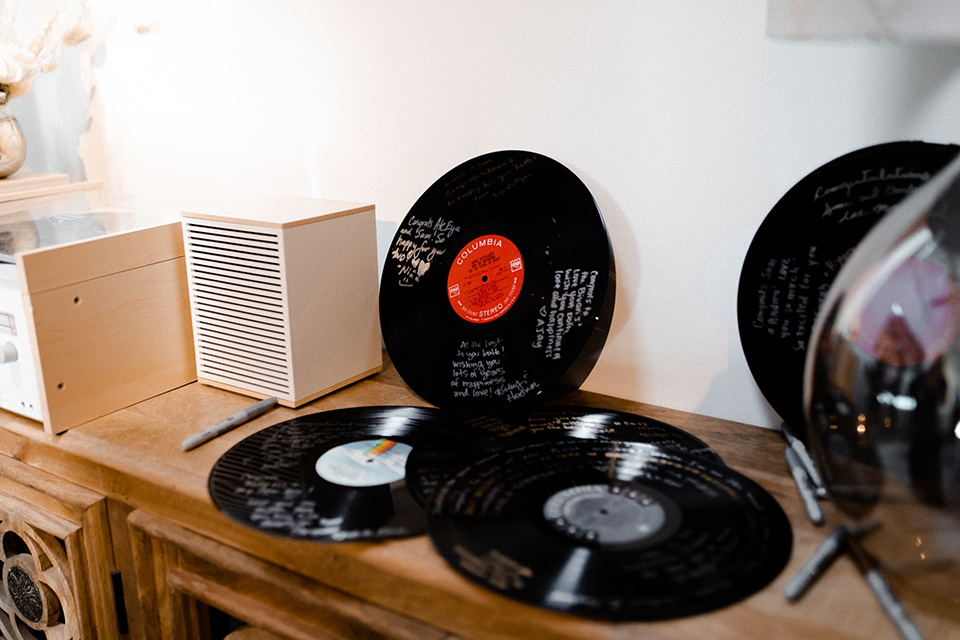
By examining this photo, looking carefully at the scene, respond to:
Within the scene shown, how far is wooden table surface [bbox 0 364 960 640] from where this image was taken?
623mm

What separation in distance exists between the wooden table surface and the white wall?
0.16m

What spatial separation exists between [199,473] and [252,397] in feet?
0.78

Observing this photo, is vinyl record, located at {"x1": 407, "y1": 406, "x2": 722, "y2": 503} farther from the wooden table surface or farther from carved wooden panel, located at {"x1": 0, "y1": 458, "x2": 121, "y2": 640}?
carved wooden panel, located at {"x1": 0, "y1": 458, "x2": 121, "y2": 640}

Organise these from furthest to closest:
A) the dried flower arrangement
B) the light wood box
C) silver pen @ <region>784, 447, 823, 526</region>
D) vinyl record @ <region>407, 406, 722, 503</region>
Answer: the dried flower arrangement
the light wood box
vinyl record @ <region>407, 406, 722, 503</region>
silver pen @ <region>784, 447, 823, 526</region>

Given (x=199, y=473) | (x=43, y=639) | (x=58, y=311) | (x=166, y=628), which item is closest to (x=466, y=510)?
(x=199, y=473)

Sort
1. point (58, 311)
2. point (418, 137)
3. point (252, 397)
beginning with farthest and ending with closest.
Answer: point (418, 137)
point (252, 397)
point (58, 311)

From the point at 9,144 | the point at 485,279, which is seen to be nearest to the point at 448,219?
the point at 485,279

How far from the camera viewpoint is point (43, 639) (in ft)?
3.73

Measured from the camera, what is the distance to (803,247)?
0.89 metres

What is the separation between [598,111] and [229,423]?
66 centimetres

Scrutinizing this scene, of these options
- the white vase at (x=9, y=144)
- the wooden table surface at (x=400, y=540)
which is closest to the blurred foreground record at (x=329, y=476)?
the wooden table surface at (x=400, y=540)

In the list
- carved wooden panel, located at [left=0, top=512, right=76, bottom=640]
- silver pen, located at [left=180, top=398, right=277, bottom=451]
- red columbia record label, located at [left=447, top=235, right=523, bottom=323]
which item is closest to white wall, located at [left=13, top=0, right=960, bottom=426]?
red columbia record label, located at [left=447, top=235, right=523, bottom=323]

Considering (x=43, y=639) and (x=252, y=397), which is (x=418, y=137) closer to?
(x=252, y=397)

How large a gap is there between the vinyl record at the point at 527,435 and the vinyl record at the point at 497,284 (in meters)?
0.04
